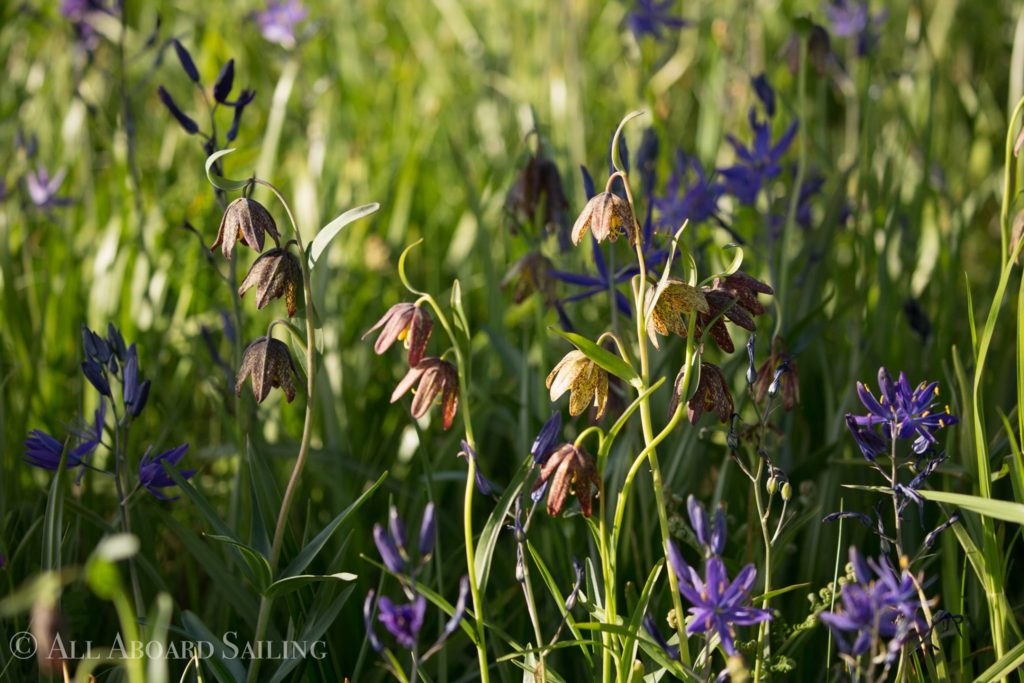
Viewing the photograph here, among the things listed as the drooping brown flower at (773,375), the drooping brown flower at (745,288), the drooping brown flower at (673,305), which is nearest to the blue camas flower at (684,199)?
the drooping brown flower at (773,375)

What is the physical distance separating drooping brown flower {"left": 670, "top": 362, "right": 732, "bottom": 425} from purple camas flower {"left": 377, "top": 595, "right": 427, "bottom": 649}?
438mm

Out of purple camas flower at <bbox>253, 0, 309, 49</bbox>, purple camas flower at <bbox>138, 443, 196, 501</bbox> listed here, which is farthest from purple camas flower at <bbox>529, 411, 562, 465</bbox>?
purple camas flower at <bbox>253, 0, 309, 49</bbox>

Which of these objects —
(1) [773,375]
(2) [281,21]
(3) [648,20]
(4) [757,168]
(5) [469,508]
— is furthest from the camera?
(2) [281,21]

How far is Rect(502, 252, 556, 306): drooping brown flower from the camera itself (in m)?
1.86

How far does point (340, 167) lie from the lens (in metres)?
3.17

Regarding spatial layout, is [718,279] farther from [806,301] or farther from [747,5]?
[747,5]

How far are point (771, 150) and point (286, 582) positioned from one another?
5.00ft

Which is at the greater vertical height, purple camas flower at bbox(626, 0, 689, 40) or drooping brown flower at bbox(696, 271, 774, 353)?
purple camas flower at bbox(626, 0, 689, 40)

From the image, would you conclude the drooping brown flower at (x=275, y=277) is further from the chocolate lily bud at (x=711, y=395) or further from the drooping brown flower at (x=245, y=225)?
the chocolate lily bud at (x=711, y=395)

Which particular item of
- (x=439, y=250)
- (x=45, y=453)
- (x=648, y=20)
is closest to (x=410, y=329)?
(x=45, y=453)

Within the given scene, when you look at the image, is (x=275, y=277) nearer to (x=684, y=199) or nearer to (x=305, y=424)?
(x=305, y=424)

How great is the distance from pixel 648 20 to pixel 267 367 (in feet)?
6.76

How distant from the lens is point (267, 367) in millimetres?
1333

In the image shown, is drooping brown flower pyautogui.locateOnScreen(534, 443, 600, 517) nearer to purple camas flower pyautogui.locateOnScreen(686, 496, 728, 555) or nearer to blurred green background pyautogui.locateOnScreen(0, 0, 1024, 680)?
purple camas flower pyautogui.locateOnScreen(686, 496, 728, 555)
